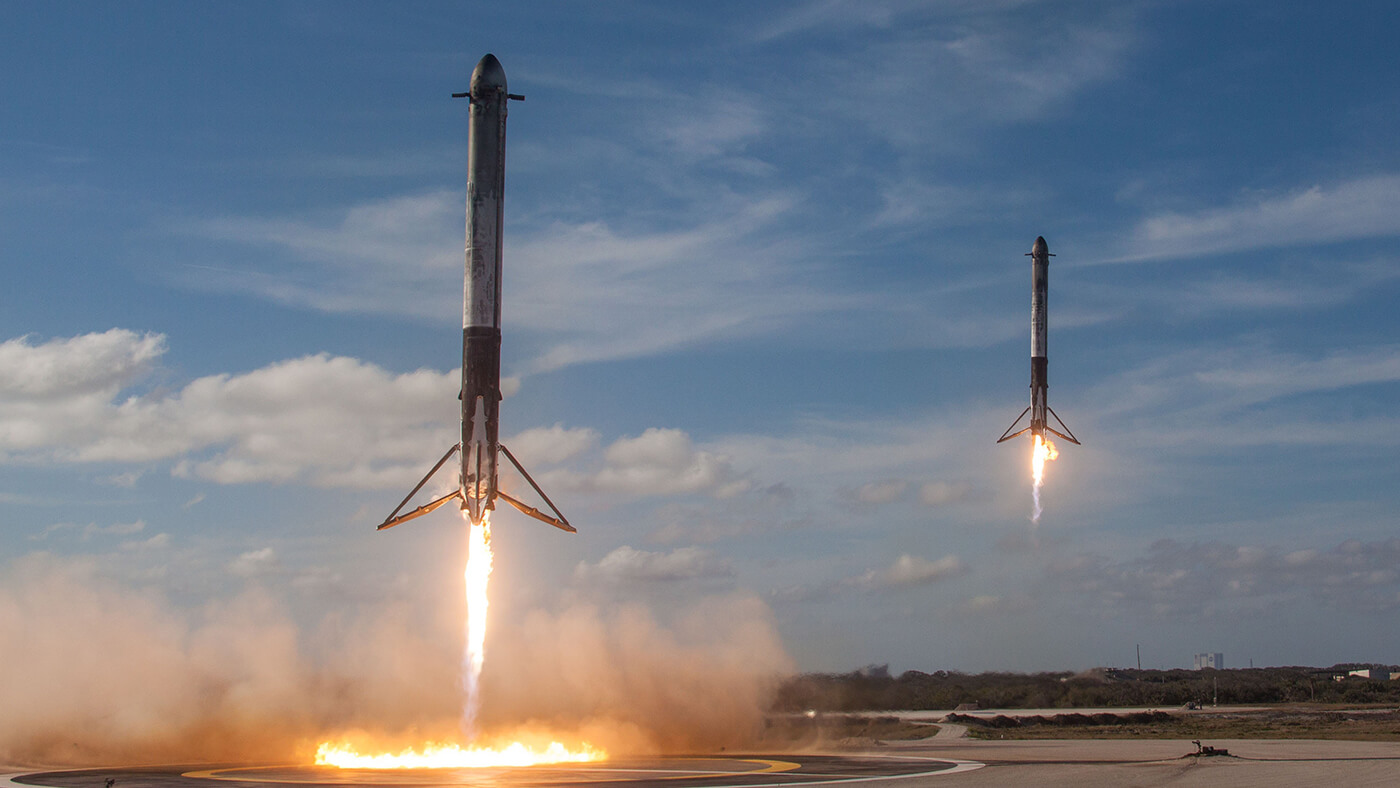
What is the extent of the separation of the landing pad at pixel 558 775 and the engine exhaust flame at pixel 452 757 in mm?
1854

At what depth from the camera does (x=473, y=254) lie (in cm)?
4222

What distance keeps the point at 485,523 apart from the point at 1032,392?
26771mm

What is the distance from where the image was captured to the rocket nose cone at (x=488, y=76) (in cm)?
4309

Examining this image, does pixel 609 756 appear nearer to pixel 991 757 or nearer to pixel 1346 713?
pixel 991 757

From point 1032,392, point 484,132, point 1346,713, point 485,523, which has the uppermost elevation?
point 484,132

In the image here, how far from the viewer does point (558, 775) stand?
38.3 metres

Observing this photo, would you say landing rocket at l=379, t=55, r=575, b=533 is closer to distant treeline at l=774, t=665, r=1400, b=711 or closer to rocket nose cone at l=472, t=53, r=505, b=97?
rocket nose cone at l=472, t=53, r=505, b=97

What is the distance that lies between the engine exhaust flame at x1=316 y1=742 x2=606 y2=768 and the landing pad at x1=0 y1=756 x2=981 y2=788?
6.08 ft

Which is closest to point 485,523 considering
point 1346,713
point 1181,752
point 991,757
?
point 991,757

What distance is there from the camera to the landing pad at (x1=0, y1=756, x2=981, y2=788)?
35688 mm

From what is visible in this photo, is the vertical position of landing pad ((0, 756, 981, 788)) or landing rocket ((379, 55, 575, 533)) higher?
landing rocket ((379, 55, 575, 533))

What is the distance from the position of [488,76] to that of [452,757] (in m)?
23.3

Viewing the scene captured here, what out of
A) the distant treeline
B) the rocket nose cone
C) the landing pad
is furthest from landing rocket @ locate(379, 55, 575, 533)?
the distant treeline

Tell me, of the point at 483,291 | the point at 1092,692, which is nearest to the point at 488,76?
the point at 483,291
